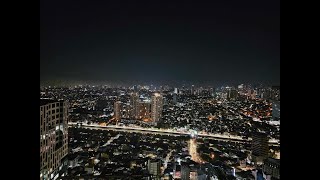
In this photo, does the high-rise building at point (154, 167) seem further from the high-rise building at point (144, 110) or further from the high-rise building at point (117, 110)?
the high-rise building at point (144, 110)

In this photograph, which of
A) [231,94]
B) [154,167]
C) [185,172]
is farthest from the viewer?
[231,94]

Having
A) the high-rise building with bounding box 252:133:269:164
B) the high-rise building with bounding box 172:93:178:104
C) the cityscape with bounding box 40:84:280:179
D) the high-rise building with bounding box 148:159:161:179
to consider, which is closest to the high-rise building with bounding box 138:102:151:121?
the cityscape with bounding box 40:84:280:179

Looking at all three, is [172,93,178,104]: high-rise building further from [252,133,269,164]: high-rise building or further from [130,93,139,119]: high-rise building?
[252,133,269,164]: high-rise building

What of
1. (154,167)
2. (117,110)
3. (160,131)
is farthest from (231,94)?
(117,110)

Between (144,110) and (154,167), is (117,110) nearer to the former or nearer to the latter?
(144,110)

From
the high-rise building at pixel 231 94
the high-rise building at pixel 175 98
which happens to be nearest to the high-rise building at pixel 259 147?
the high-rise building at pixel 231 94

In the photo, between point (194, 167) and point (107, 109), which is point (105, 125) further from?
point (194, 167)
